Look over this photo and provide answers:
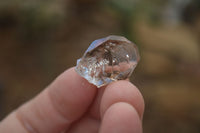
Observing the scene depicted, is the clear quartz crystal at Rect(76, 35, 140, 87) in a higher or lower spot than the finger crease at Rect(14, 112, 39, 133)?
higher

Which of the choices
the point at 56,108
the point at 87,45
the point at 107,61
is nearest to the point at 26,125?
the point at 56,108

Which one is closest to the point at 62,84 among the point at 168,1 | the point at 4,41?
the point at 4,41

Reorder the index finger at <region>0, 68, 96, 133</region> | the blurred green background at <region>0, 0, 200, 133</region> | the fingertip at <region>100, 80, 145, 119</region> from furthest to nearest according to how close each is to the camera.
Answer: the blurred green background at <region>0, 0, 200, 133</region>, the index finger at <region>0, 68, 96, 133</region>, the fingertip at <region>100, 80, 145, 119</region>

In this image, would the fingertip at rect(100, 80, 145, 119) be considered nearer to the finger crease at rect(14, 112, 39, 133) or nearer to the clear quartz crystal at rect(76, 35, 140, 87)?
the clear quartz crystal at rect(76, 35, 140, 87)

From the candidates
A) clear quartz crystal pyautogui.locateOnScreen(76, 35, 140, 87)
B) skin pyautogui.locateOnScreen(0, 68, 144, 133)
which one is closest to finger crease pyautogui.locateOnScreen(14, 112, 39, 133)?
skin pyautogui.locateOnScreen(0, 68, 144, 133)

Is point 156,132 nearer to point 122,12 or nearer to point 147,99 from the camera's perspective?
point 147,99

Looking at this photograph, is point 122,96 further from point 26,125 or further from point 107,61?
point 26,125

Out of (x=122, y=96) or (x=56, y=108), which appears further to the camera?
(x=56, y=108)

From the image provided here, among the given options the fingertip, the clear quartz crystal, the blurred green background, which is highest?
the clear quartz crystal
